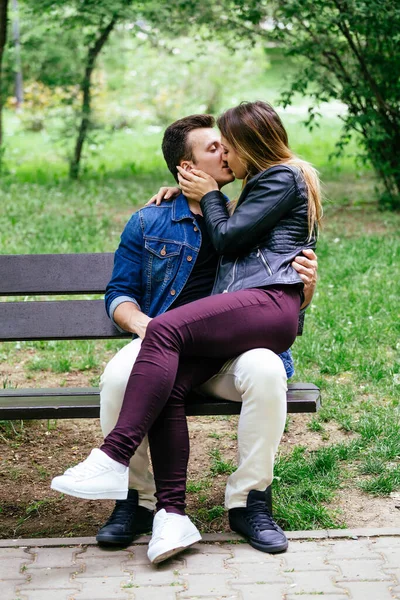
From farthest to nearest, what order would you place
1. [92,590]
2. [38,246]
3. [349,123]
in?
[349,123], [38,246], [92,590]

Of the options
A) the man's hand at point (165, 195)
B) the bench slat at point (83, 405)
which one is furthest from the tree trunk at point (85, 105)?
the bench slat at point (83, 405)

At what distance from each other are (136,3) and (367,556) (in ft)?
28.8

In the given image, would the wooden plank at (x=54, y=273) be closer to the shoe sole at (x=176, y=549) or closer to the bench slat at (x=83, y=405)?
the bench slat at (x=83, y=405)

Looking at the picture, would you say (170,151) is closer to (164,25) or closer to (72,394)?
(72,394)

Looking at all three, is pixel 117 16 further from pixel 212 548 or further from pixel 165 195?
pixel 212 548

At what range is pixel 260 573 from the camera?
9.92 feet

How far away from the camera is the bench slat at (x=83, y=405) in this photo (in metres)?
3.36

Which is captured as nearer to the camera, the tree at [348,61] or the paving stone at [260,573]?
the paving stone at [260,573]

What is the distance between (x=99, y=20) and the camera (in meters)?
10.8

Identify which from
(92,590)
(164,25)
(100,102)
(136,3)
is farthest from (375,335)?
(100,102)

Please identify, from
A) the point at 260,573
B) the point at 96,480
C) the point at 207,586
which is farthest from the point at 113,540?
the point at 260,573

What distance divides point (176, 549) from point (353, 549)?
0.62 meters

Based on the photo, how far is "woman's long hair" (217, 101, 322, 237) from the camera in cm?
345

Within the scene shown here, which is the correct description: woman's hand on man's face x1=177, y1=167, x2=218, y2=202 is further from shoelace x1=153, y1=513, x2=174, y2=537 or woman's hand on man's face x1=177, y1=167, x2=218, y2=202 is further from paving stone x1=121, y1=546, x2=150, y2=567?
paving stone x1=121, y1=546, x2=150, y2=567
